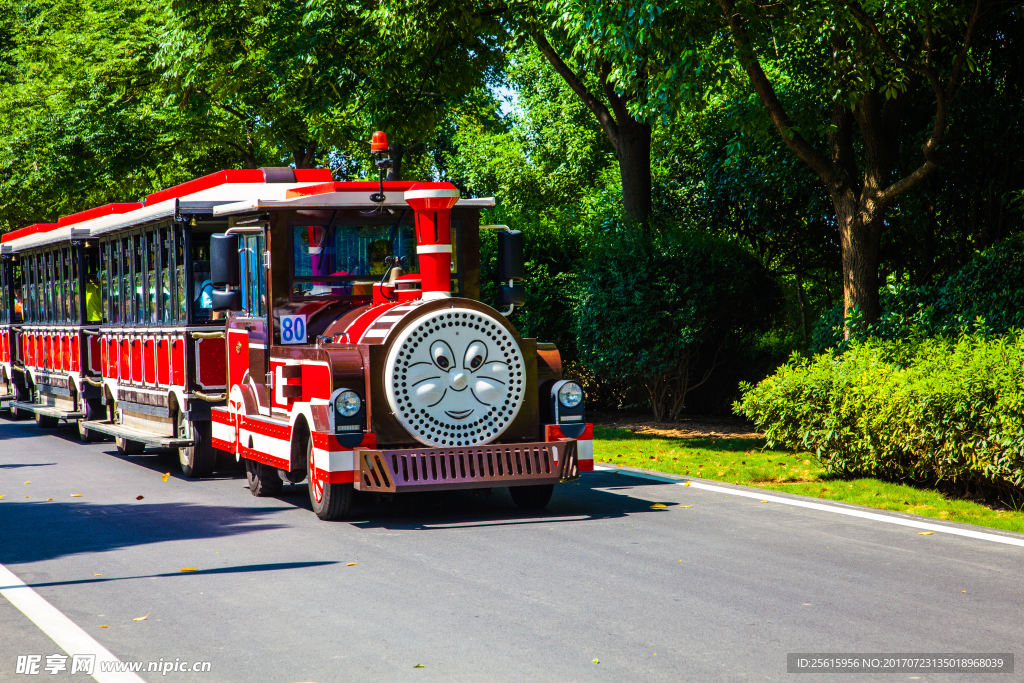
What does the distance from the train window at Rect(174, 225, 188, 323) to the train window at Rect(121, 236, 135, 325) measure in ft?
5.86

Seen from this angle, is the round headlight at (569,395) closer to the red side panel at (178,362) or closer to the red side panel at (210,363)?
the red side panel at (210,363)

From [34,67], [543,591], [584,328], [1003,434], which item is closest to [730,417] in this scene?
[584,328]

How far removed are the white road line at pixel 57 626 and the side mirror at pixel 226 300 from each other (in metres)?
3.67

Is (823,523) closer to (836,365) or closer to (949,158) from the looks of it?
(836,365)

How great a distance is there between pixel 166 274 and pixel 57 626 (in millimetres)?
7340

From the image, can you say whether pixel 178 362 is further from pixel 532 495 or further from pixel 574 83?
pixel 574 83

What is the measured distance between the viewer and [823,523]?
28.2 feet

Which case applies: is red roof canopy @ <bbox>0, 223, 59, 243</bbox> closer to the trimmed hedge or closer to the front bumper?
the front bumper

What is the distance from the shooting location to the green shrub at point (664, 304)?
1608 centimetres

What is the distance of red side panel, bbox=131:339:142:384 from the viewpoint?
44.2 ft

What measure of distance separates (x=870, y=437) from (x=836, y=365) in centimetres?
116

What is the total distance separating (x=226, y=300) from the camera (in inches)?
405

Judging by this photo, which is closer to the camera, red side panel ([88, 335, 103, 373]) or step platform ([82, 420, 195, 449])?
step platform ([82, 420, 195, 449])

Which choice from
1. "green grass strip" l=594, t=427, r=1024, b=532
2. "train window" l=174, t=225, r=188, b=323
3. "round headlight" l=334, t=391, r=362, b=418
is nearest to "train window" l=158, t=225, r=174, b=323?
"train window" l=174, t=225, r=188, b=323
